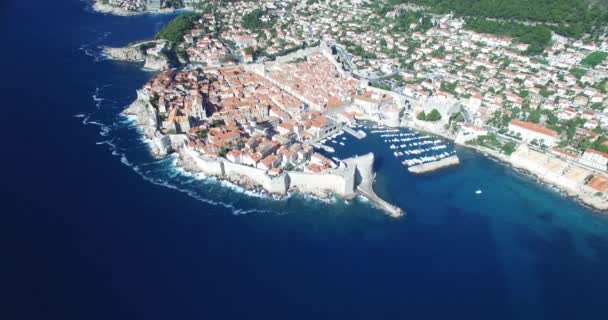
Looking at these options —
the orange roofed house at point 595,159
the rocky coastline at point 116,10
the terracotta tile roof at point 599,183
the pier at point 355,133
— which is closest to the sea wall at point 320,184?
the pier at point 355,133

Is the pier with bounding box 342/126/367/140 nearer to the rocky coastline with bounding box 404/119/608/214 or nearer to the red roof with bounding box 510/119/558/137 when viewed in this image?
the rocky coastline with bounding box 404/119/608/214

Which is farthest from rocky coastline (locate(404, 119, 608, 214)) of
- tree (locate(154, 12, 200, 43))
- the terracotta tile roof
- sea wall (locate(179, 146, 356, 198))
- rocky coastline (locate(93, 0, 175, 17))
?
rocky coastline (locate(93, 0, 175, 17))

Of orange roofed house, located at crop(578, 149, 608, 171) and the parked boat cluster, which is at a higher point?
orange roofed house, located at crop(578, 149, 608, 171)

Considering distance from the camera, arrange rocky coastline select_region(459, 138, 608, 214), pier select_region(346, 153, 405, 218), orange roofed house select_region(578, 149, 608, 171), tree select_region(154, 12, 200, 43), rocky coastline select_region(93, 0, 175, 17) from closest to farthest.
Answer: pier select_region(346, 153, 405, 218), rocky coastline select_region(459, 138, 608, 214), orange roofed house select_region(578, 149, 608, 171), tree select_region(154, 12, 200, 43), rocky coastline select_region(93, 0, 175, 17)

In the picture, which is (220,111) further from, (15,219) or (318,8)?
(318,8)

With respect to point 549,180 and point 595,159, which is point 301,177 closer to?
point 549,180

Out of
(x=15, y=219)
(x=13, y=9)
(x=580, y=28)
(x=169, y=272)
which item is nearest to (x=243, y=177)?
(x=169, y=272)
